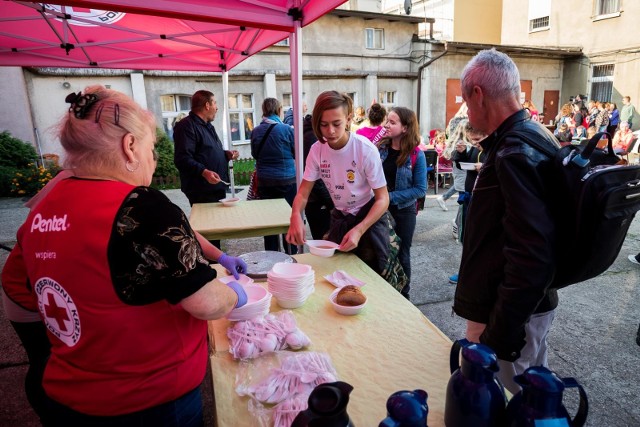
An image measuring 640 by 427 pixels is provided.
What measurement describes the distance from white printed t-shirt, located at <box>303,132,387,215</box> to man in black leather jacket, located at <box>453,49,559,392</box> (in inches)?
32.4

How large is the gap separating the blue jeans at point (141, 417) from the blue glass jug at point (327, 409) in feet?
1.73

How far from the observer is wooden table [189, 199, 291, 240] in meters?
3.03

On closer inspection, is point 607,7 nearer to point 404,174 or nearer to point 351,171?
point 404,174

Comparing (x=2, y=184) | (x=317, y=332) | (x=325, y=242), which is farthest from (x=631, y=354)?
(x=2, y=184)

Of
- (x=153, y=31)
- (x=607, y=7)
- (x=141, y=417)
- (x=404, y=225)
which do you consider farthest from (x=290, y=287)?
(x=607, y=7)

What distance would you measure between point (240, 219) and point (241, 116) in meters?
10.9

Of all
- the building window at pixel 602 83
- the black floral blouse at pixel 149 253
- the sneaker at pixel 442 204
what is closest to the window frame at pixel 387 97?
the sneaker at pixel 442 204

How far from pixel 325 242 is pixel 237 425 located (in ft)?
4.39

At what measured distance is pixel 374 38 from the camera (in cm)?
1488

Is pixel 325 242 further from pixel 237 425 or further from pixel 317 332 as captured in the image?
pixel 237 425

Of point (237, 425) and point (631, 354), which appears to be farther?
point (631, 354)

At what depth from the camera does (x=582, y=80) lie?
1742cm

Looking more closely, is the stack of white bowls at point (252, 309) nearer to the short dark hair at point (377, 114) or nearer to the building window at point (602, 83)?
the short dark hair at point (377, 114)

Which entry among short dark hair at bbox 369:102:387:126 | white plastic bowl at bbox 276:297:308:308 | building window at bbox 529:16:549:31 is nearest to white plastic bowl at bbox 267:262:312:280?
white plastic bowl at bbox 276:297:308:308
